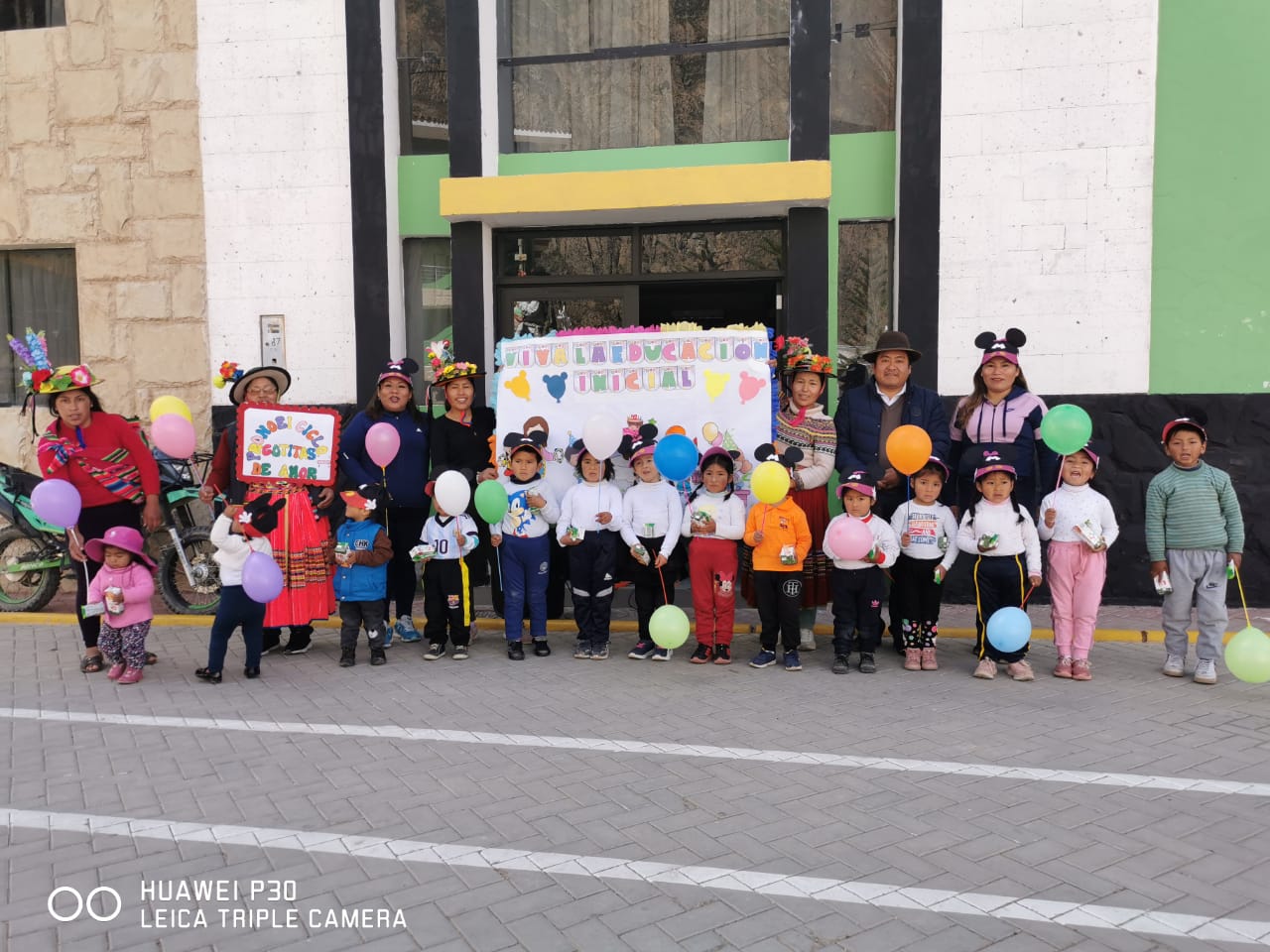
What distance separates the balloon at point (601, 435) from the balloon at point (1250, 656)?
13.3 ft

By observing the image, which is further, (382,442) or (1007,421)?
(382,442)

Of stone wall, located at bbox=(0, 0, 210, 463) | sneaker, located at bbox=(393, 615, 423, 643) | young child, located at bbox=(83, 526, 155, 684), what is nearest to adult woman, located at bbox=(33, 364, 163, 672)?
young child, located at bbox=(83, 526, 155, 684)

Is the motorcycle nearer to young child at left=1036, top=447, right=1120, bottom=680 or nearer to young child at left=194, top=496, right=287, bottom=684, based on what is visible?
young child at left=194, top=496, right=287, bottom=684

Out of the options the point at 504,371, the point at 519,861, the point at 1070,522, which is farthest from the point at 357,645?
the point at 1070,522

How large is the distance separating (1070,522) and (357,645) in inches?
205

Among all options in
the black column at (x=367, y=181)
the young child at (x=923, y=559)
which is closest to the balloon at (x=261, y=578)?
the black column at (x=367, y=181)

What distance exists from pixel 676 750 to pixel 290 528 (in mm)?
3377

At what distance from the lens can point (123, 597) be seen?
20.0 ft

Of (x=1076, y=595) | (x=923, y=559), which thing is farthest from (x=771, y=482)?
(x=1076, y=595)

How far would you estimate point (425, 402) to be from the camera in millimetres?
9562

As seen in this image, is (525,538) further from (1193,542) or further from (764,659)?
(1193,542)

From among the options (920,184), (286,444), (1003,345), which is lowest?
Result: (286,444)

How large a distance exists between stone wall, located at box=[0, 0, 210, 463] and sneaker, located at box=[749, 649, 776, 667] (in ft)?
20.7

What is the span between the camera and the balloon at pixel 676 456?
20.8ft
